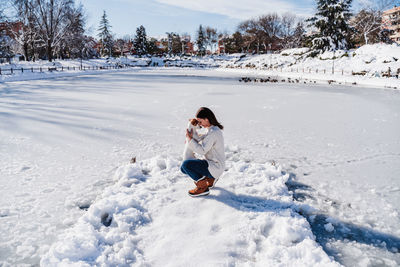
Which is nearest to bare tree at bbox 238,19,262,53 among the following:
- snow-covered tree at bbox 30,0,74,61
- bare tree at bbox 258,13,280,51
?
bare tree at bbox 258,13,280,51

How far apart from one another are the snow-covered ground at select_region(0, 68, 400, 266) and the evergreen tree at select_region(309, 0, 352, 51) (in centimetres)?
3478

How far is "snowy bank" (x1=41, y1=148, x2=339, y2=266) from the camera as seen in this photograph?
240 cm

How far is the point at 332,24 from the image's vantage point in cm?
3684

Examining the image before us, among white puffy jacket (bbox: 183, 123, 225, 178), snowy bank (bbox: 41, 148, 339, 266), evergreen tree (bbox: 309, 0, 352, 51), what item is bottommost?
snowy bank (bbox: 41, 148, 339, 266)

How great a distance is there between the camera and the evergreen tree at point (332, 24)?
35875mm

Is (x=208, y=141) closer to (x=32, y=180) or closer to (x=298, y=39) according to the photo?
(x=32, y=180)

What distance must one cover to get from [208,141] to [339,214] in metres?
1.88

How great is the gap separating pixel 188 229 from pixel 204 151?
0.88 metres

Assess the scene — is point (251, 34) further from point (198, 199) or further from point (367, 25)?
point (198, 199)

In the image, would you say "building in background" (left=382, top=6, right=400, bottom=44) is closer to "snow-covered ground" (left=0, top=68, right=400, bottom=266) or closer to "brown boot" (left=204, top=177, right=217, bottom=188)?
"snow-covered ground" (left=0, top=68, right=400, bottom=266)

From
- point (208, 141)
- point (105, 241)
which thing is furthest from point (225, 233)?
point (105, 241)

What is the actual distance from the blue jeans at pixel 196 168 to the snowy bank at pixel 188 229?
1.21 feet

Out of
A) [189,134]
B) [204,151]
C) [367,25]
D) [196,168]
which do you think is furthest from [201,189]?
[367,25]

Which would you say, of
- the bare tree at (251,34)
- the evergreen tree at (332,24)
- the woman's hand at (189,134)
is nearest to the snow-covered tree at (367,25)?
the evergreen tree at (332,24)
